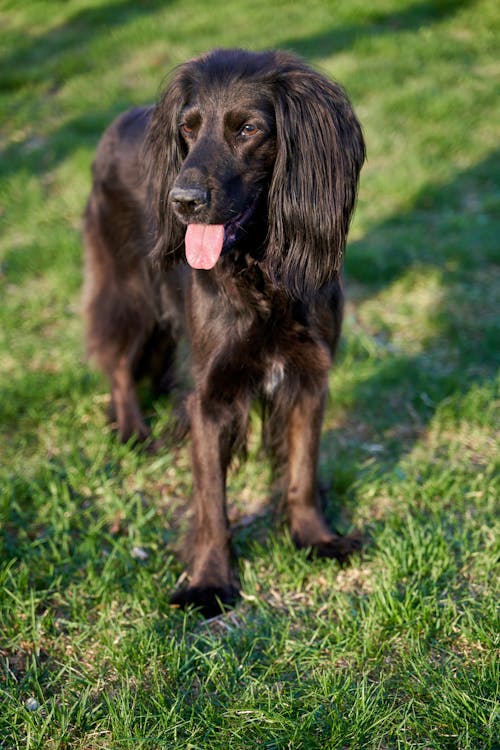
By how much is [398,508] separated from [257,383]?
80cm

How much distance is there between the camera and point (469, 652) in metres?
2.19

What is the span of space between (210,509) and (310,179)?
1115mm

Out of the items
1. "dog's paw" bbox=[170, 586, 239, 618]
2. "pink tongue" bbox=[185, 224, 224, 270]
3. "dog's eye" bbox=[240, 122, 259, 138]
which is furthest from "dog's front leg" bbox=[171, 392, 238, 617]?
"dog's eye" bbox=[240, 122, 259, 138]

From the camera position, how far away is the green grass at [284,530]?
2.01 metres

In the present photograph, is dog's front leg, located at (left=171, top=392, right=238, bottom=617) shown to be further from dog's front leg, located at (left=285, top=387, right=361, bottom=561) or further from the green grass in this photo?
dog's front leg, located at (left=285, top=387, right=361, bottom=561)

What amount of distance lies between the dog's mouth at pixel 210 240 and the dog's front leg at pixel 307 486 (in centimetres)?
63

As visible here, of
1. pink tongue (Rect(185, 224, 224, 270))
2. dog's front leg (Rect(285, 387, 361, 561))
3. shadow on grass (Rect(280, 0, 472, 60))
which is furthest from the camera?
shadow on grass (Rect(280, 0, 472, 60))

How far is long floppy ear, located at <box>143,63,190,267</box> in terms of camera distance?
7.96ft

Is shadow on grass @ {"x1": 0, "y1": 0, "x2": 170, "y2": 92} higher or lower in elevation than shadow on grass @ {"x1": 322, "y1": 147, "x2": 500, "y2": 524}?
higher

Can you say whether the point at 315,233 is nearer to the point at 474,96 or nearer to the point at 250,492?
the point at 250,492

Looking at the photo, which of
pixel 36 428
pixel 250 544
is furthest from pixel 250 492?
pixel 36 428

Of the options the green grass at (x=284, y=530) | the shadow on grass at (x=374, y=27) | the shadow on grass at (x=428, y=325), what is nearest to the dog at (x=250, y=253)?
the green grass at (x=284, y=530)

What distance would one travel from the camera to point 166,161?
2.51 m

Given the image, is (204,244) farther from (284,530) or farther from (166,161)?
(284,530)
